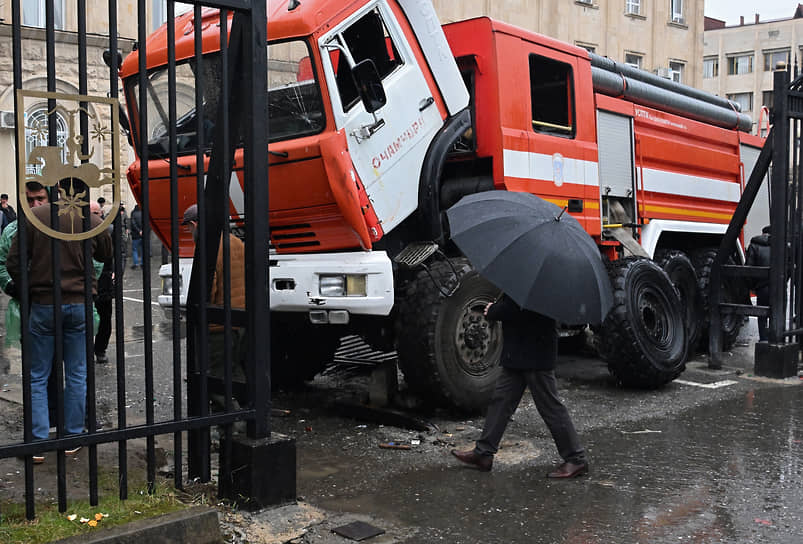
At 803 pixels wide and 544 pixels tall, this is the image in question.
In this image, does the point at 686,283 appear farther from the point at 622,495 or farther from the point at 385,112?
the point at 622,495

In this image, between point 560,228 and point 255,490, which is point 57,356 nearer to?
point 255,490

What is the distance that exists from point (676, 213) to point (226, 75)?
6380 mm

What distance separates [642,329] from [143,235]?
4811 millimetres

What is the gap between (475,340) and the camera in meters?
6.44

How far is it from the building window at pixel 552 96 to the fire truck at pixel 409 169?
2cm

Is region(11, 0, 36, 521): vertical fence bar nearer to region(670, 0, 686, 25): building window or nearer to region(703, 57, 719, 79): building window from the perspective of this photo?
region(670, 0, 686, 25): building window

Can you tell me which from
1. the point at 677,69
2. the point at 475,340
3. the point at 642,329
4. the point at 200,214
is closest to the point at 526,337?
the point at 475,340

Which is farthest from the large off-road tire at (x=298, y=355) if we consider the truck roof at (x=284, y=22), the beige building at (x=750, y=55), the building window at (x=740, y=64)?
the building window at (x=740, y=64)

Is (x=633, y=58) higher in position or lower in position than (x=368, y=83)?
higher

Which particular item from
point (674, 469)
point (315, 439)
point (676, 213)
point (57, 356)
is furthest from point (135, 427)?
point (676, 213)

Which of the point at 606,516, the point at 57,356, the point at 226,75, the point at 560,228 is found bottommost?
the point at 606,516

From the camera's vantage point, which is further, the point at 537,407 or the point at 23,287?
the point at 537,407

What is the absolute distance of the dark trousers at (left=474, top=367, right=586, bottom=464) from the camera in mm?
5234

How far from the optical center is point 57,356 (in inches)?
143
